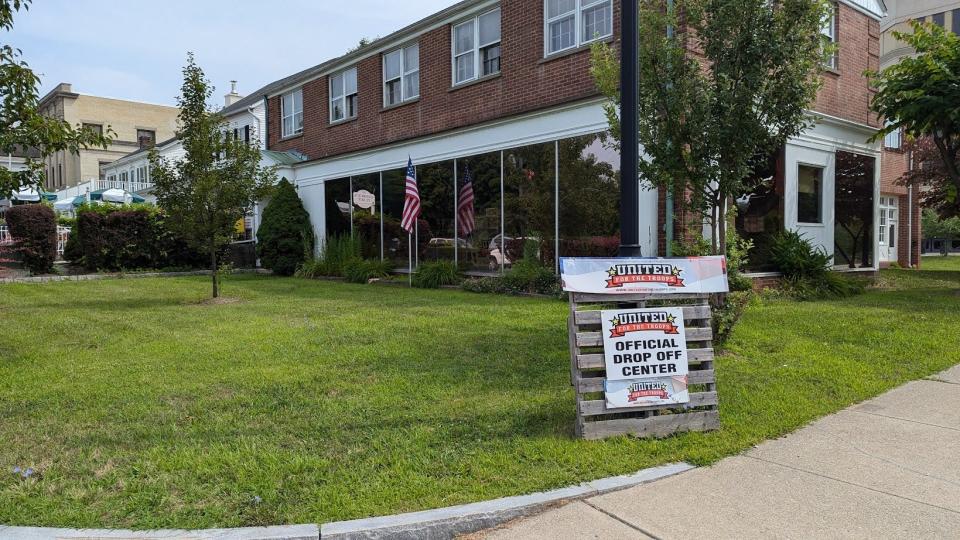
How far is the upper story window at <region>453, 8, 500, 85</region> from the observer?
14977mm

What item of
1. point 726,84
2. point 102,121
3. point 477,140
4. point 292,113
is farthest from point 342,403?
point 102,121

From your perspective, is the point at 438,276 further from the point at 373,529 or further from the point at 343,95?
the point at 373,529

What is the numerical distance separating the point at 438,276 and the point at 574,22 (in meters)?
6.00

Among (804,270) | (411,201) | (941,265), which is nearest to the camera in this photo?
(804,270)

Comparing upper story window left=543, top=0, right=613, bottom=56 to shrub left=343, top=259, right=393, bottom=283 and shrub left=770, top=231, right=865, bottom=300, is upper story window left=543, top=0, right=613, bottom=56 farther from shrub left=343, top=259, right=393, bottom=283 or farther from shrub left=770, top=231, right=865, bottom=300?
shrub left=343, top=259, right=393, bottom=283

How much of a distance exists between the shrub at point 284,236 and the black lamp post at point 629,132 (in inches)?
629

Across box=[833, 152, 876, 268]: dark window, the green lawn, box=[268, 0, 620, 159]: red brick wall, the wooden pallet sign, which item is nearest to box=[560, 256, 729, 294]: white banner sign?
the wooden pallet sign

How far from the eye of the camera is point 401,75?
17734 millimetres

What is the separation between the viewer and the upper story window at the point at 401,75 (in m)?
17.3

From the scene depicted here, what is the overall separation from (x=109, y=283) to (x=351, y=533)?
16.2m

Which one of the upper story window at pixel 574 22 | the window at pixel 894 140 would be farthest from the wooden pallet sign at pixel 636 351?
the window at pixel 894 140

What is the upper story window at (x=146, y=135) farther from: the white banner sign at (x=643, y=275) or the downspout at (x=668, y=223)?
the white banner sign at (x=643, y=275)

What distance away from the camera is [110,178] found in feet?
164

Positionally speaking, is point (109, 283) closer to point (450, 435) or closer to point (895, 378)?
point (450, 435)
